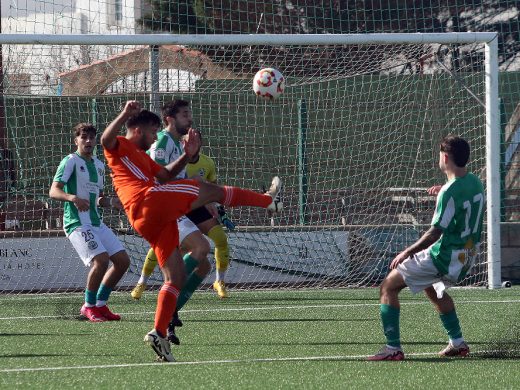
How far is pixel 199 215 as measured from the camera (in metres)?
9.46

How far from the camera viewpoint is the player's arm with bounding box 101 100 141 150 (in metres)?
7.08

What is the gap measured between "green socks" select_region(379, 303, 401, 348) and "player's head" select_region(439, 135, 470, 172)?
3.32ft

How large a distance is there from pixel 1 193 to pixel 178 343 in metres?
7.55

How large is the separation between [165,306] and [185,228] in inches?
90.0

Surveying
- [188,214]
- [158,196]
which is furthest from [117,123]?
[188,214]

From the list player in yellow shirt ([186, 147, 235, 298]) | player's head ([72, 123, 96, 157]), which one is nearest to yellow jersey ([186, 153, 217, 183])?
player in yellow shirt ([186, 147, 235, 298])

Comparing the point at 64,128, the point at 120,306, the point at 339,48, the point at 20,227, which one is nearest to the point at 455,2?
the point at 339,48

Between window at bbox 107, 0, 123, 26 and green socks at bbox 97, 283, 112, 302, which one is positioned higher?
window at bbox 107, 0, 123, 26

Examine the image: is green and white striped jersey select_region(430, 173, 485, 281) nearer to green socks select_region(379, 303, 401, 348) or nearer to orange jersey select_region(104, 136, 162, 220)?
green socks select_region(379, 303, 401, 348)

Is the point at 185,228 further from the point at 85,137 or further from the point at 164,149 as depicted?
the point at 85,137

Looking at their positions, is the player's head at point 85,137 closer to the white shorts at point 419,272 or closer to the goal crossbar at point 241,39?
the goal crossbar at point 241,39

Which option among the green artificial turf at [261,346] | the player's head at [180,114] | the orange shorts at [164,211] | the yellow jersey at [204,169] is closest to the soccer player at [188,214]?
the player's head at [180,114]

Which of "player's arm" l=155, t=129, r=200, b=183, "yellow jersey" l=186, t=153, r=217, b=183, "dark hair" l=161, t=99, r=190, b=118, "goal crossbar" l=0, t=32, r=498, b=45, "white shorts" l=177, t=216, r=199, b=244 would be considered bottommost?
"white shorts" l=177, t=216, r=199, b=244

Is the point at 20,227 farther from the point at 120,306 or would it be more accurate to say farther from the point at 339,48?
the point at 339,48
